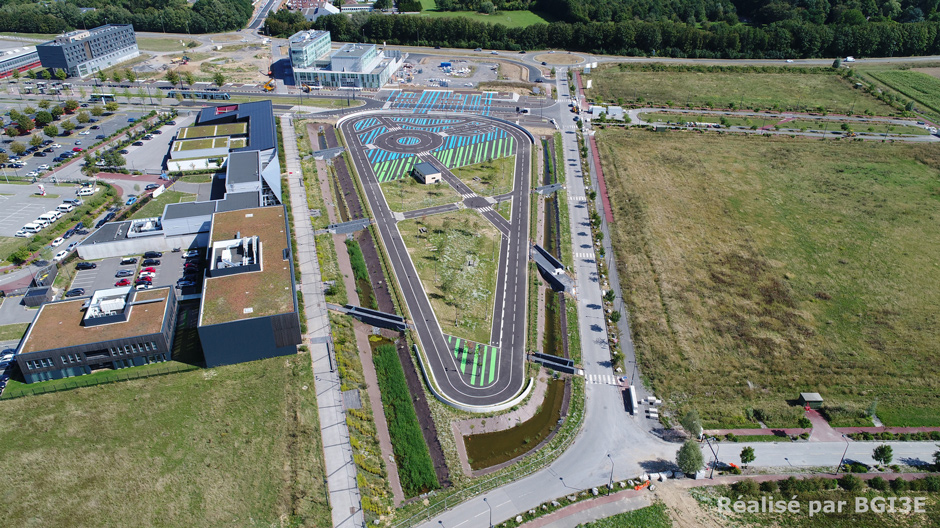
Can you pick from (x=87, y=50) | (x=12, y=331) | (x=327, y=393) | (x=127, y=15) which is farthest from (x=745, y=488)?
(x=127, y=15)

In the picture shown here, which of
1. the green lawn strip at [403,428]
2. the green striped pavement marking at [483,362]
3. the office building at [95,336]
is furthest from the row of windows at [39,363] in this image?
the green striped pavement marking at [483,362]

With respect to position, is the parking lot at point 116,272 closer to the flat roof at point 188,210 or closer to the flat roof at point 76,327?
the flat roof at point 188,210

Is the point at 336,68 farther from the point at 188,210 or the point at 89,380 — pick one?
the point at 89,380

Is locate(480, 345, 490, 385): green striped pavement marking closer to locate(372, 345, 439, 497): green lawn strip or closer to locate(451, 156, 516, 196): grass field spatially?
locate(372, 345, 439, 497): green lawn strip

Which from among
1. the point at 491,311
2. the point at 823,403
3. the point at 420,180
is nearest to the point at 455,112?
the point at 420,180

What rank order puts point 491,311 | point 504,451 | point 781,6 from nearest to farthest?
point 504,451, point 491,311, point 781,6

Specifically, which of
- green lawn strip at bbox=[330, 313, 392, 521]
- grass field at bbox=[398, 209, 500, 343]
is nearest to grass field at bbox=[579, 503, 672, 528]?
green lawn strip at bbox=[330, 313, 392, 521]

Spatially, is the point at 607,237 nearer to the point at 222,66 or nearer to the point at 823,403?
the point at 823,403

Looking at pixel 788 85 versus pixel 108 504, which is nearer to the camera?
pixel 108 504
